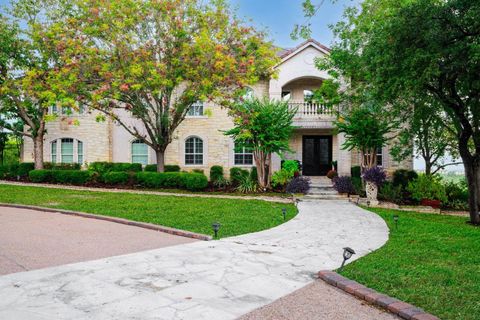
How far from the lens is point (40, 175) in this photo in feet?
70.2

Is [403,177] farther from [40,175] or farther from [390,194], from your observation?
[40,175]

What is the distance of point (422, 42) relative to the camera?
35.6ft

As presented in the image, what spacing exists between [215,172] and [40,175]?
31.3 ft

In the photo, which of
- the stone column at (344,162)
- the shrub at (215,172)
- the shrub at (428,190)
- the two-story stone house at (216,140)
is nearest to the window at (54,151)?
the two-story stone house at (216,140)

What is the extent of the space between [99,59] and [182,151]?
8.13 meters

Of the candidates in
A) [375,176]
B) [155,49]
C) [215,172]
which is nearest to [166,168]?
[215,172]

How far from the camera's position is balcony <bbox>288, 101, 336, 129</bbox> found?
853 inches

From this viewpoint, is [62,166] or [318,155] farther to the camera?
[62,166]

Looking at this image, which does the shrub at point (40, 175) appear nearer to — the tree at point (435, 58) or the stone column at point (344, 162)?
the stone column at point (344, 162)

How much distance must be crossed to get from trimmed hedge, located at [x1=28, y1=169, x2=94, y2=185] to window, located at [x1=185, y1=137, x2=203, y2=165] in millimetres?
5822

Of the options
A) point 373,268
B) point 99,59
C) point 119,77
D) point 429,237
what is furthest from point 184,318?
point 99,59

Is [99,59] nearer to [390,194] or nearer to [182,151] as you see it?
[182,151]

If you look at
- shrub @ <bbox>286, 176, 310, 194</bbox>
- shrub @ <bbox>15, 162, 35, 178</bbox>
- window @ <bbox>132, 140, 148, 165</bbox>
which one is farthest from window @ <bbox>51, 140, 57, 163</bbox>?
shrub @ <bbox>286, 176, 310, 194</bbox>

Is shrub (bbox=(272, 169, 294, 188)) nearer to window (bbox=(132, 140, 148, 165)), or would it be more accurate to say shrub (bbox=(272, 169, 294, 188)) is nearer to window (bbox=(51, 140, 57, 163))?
window (bbox=(132, 140, 148, 165))
